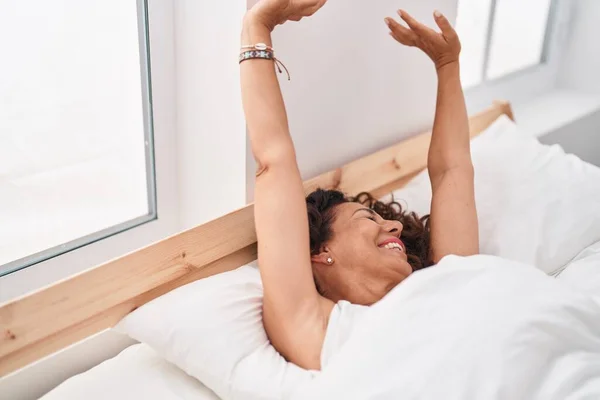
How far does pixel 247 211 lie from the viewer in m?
1.38

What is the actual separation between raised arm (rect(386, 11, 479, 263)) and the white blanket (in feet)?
0.76

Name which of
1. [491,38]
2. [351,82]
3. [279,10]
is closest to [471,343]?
[279,10]

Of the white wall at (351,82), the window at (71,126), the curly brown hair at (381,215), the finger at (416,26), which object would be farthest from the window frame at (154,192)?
the finger at (416,26)

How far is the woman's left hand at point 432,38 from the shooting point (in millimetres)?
1440

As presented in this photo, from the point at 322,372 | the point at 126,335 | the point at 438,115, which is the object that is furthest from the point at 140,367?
the point at 438,115

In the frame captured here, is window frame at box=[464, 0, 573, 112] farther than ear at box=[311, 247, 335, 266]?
Yes

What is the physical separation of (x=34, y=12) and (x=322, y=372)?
2.57 feet

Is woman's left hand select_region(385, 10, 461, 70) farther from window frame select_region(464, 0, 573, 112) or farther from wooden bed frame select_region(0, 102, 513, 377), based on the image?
window frame select_region(464, 0, 573, 112)

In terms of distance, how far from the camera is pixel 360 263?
124 centimetres

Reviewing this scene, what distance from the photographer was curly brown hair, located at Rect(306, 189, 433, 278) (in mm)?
1289

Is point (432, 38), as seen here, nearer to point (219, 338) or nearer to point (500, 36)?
point (219, 338)

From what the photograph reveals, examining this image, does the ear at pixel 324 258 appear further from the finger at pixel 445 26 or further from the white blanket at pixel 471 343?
the finger at pixel 445 26

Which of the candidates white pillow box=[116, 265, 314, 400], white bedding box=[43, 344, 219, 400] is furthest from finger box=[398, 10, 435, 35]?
white bedding box=[43, 344, 219, 400]

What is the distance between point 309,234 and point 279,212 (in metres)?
0.10
